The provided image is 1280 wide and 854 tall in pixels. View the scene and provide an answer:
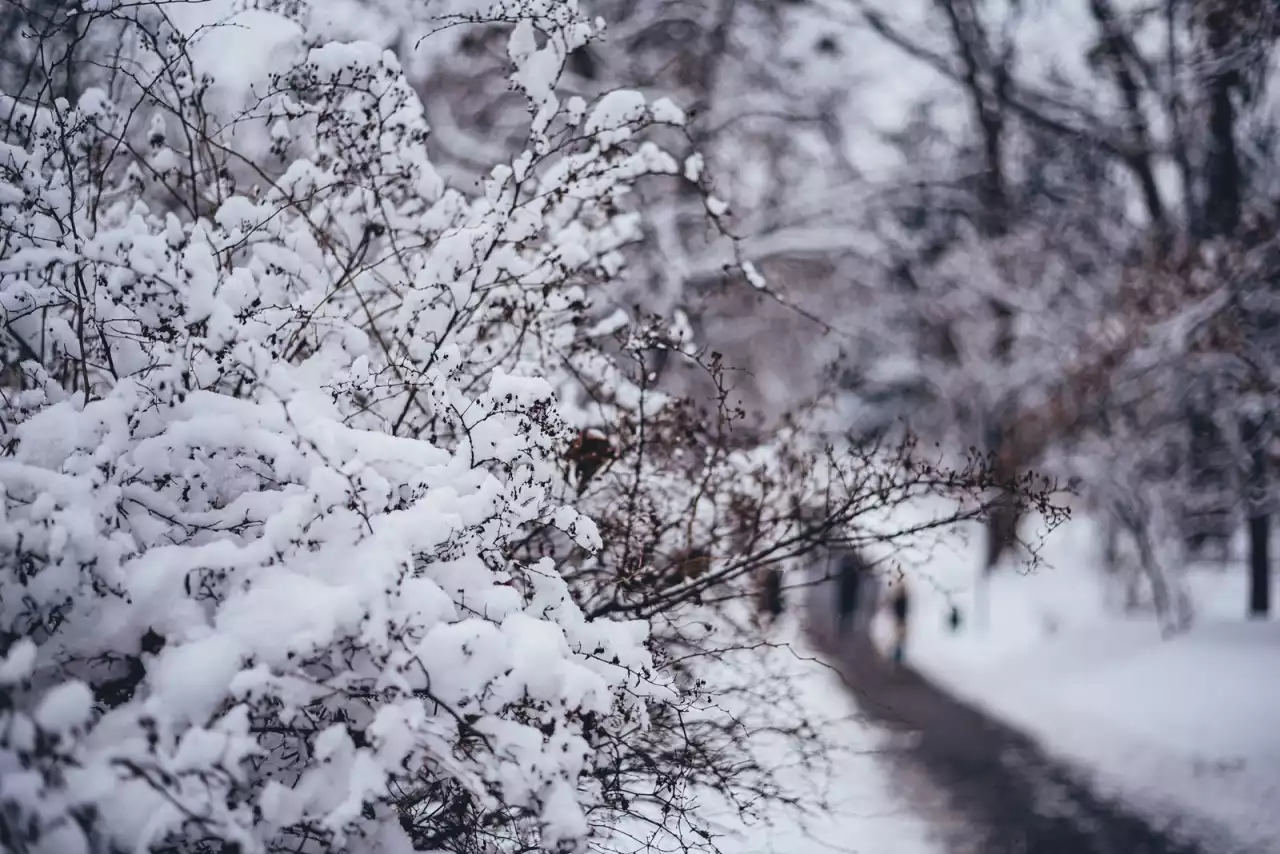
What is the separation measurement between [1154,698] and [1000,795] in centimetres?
346

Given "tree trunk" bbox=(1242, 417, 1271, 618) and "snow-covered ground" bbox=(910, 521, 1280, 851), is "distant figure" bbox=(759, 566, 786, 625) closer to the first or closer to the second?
"snow-covered ground" bbox=(910, 521, 1280, 851)

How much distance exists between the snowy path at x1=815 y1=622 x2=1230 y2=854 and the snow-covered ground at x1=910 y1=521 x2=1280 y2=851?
36 centimetres

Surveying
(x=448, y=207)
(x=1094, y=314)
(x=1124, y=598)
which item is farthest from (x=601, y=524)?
(x=1124, y=598)

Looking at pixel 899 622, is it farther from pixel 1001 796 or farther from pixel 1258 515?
pixel 1001 796

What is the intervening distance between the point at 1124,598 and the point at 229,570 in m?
17.0

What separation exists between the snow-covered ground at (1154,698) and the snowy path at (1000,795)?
0.36 meters

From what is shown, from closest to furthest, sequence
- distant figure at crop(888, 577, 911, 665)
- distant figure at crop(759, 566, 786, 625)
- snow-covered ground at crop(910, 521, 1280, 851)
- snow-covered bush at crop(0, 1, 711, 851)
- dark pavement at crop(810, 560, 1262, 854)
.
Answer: snow-covered bush at crop(0, 1, 711, 851)
distant figure at crop(759, 566, 786, 625)
dark pavement at crop(810, 560, 1262, 854)
snow-covered ground at crop(910, 521, 1280, 851)
distant figure at crop(888, 577, 911, 665)

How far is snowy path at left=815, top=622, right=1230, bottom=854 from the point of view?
645 cm

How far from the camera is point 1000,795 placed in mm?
7609

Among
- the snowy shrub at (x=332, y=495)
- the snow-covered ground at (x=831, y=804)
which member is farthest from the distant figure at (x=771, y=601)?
the snowy shrub at (x=332, y=495)

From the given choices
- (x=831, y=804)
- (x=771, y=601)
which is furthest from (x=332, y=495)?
(x=831, y=804)

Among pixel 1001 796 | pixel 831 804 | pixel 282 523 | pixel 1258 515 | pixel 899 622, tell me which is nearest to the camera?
pixel 282 523

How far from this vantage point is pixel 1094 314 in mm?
13703

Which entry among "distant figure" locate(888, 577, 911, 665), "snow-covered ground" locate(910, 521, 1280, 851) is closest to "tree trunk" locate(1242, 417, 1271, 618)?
"snow-covered ground" locate(910, 521, 1280, 851)
